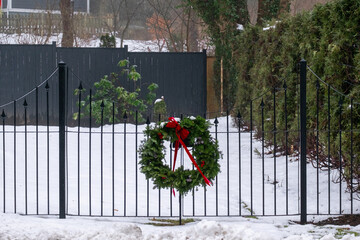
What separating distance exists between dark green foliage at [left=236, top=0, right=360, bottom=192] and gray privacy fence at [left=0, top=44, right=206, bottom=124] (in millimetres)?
4635

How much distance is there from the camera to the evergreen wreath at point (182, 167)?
6039 mm

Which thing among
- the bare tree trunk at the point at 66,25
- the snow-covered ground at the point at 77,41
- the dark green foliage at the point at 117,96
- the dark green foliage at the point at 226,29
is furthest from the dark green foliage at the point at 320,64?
the snow-covered ground at the point at 77,41

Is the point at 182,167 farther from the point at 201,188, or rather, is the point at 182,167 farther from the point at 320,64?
the point at 201,188

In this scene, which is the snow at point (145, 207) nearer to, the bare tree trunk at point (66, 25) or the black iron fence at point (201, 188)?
the black iron fence at point (201, 188)

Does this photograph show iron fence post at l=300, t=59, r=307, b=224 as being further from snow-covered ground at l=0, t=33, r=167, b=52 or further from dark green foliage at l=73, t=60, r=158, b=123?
snow-covered ground at l=0, t=33, r=167, b=52

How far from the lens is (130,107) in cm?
1545

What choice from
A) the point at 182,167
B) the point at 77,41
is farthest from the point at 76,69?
the point at 77,41

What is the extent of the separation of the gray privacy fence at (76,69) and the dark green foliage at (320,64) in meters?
4.63

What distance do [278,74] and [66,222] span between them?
216 inches

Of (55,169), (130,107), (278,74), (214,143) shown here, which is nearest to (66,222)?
(214,143)

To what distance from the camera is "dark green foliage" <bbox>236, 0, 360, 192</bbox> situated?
700 centimetres

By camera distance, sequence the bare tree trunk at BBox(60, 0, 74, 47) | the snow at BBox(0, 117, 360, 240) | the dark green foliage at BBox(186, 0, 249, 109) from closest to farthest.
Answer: the snow at BBox(0, 117, 360, 240) < the dark green foliage at BBox(186, 0, 249, 109) < the bare tree trunk at BBox(60, 0, 74, 47)

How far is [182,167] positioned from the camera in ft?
19.9

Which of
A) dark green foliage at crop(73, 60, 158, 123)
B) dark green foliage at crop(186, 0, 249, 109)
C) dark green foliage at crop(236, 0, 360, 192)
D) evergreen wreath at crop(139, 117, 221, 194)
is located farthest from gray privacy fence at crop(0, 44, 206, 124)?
evergreen wreath at crop(139, 117, 221, 194)
